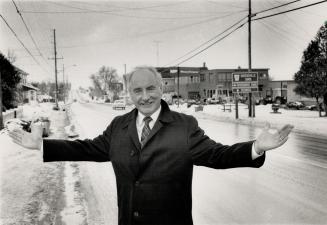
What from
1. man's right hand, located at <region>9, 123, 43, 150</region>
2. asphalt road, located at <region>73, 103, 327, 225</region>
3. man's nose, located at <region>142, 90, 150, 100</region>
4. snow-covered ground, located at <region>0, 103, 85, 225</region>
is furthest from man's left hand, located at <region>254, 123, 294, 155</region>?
snow-covered ground, located at <region>0, 103, 85, 225</region>

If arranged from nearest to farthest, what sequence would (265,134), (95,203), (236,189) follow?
1. (265,134)
2. (95,203)
3. (236,189)

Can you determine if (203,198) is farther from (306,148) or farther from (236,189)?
(306,148)

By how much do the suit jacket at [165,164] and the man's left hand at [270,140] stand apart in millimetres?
70

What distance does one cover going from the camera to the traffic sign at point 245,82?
86.6ft

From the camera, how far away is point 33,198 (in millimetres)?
6609

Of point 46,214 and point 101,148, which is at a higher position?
point 101,148

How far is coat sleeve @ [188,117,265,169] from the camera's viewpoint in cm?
252

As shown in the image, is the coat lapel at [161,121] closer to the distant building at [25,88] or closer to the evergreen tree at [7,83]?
the evergreen tree at [7,83]

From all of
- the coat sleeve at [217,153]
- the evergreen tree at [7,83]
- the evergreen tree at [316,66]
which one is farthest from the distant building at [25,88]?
the coat sleeve at [217,153]

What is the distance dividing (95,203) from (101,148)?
353 centimetres

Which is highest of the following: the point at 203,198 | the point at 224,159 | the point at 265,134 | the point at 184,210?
the point at 265,134

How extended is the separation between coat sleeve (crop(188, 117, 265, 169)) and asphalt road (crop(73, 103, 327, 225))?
2.90m

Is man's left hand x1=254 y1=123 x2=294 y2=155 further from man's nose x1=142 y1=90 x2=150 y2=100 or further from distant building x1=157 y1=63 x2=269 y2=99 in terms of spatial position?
distant building x1=157 y1=63 x2=269 y2=99

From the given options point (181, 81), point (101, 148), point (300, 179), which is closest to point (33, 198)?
point (101, 148)
